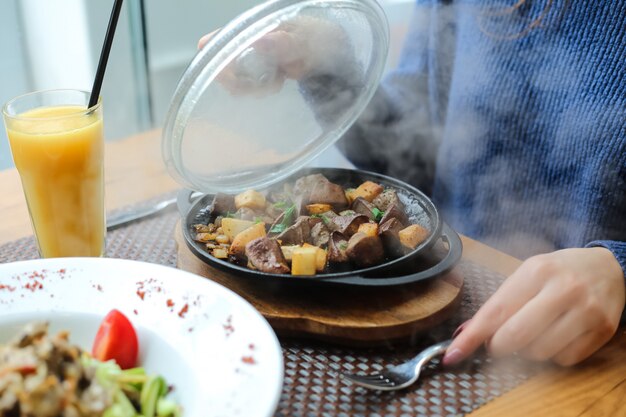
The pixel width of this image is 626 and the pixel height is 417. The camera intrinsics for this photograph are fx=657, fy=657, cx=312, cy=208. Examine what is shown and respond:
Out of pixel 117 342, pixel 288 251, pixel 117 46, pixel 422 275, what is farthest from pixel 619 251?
pixel 117 46

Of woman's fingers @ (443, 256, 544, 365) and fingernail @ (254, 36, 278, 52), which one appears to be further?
fingernail @ (254, 36, 278, 52)

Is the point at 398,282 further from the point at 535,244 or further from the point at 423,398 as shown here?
the point at 535,244

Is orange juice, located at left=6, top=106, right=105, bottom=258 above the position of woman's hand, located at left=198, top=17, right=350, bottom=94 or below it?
below

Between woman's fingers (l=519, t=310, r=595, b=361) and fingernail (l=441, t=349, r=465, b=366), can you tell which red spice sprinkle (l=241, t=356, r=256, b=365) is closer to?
fingernail (l=441, t=349, r=465, b=366)

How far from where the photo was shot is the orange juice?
1193 mm

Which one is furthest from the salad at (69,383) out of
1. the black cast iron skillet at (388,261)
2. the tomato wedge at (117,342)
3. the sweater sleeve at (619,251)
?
the sweater sleeve at (619,251)

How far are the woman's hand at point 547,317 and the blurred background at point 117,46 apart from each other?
2.12 metres


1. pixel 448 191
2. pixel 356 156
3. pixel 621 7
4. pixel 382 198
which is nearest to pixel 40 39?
pixel 356 156

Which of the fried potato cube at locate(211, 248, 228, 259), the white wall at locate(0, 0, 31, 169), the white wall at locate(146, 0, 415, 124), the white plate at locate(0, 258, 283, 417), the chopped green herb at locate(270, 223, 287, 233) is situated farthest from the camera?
the white wall at locate(146, 0, 415, 124)

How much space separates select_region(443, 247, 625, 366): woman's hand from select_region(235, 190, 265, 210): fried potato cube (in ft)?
1.73

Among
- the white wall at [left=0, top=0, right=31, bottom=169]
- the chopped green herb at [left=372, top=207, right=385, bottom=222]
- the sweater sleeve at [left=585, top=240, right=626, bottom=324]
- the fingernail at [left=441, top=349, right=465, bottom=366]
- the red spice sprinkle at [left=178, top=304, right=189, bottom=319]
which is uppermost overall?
the sweater sleeve at [left=585, top=240, right=626, bottom=324]

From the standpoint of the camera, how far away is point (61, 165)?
1.22 metres

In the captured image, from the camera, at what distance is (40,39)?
3201mm

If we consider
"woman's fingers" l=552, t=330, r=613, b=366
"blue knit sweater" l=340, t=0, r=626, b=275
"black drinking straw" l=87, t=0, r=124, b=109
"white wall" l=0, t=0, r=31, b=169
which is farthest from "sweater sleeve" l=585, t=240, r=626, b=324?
"white wall" l=0, t=0, r=31, b=169
